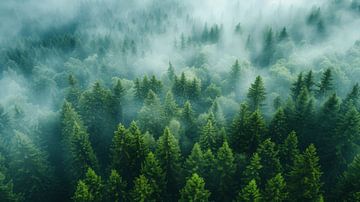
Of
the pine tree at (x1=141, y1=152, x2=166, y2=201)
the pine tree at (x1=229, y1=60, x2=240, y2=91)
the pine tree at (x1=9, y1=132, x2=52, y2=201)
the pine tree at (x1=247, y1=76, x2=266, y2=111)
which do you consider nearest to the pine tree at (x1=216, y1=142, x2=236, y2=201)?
the pine tree at (x1=141, y1=152, x2=166, y2=201)

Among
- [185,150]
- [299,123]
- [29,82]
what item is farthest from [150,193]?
[29,82]

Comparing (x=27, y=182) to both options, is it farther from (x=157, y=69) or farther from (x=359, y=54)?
(x=359, y=54)

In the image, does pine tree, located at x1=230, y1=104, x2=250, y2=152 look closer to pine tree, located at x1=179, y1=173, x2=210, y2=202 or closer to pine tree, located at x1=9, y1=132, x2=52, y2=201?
pine tree, located at x1=179, y1=173, x2=210, y2=202

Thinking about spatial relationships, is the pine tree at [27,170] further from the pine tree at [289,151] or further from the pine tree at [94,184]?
the pine tree at [289,151]

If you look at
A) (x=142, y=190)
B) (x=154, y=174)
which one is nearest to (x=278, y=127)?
(x=154, y=174)

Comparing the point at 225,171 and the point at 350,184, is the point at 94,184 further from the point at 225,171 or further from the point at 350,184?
the point at 350,184

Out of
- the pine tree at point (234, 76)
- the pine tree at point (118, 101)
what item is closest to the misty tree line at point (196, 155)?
the pine tree at point (118, 101)
